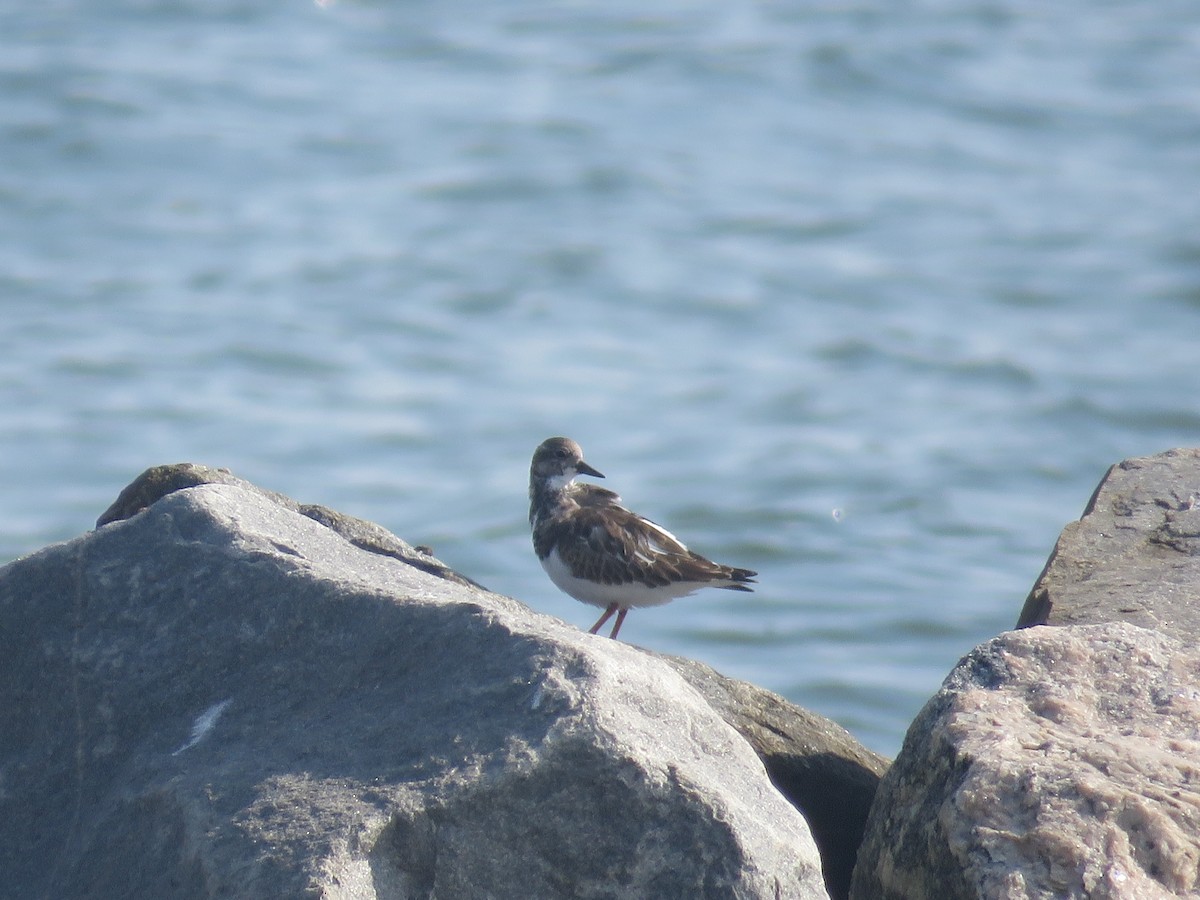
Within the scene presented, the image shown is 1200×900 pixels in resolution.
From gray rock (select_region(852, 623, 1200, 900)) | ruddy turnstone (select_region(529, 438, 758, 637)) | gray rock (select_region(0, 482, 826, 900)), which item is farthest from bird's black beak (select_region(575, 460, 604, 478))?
gray rock (select_region(852, 623, 1200, 900))

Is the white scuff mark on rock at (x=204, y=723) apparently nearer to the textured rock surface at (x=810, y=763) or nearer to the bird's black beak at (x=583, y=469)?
the textured rock surface at (x=810, y=763)

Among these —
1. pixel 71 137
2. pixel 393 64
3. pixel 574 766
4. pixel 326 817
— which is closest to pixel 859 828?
pixel 574 766

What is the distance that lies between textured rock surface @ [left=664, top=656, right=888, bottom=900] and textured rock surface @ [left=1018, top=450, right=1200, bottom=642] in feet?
3.01

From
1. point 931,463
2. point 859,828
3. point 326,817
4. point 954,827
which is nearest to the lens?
point 326,817

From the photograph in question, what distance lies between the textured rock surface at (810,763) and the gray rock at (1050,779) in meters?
0.76

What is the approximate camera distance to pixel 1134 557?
5898mm

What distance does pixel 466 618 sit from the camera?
399 centimetres

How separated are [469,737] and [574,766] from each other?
0.28 metres

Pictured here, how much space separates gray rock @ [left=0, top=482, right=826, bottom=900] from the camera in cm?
358

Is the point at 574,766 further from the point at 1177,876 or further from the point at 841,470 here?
the point at 841,470

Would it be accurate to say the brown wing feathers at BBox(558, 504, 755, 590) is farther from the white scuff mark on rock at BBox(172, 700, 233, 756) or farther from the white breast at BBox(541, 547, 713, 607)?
the white scuff mark on rock at BBox(172, 700, 233, 756)

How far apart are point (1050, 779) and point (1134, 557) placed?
7.52 feet

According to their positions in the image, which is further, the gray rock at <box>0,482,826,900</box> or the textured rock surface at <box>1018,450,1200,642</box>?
the textured rock surface at <box>1018,450,1200,642</box>

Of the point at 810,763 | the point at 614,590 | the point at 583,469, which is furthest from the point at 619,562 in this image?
the point at 810,763
